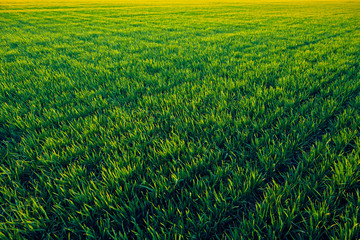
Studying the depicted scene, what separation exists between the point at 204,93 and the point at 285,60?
2.74 metres

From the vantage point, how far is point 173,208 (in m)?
→ 1.18

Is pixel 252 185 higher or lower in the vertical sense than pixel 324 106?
lower

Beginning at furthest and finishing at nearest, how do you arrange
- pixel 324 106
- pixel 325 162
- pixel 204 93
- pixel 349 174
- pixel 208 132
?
pixel 204 93, pixel 324 106, pixel 208 132, pixel 325 162, pixel 349 174

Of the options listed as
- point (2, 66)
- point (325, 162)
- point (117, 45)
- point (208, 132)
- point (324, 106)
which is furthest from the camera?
point (117, 45)

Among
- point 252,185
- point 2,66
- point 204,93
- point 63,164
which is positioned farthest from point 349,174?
point 2,66

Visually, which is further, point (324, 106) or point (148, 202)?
point (324, 106)

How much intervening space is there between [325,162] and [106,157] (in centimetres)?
179

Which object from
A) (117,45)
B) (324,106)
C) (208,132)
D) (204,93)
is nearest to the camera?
(208,132)

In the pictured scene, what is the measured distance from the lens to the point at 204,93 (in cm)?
276

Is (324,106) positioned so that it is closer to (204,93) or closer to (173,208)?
(204,93)

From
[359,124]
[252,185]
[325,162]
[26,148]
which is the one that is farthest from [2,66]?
[359,124]

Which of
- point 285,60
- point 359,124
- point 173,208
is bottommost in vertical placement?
point 173,208

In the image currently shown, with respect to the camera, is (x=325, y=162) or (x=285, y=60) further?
(x=285, y=60)

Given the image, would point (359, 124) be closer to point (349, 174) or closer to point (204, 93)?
point (349, 174)
